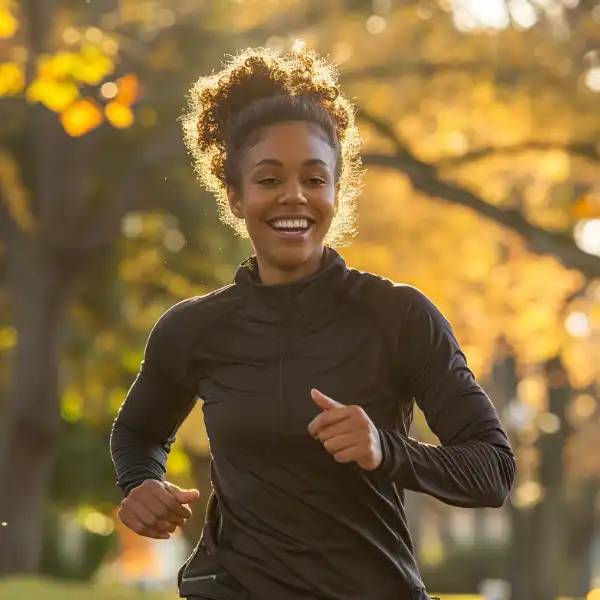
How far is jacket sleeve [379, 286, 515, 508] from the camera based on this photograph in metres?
3.32

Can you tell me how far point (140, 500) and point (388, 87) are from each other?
11.2m

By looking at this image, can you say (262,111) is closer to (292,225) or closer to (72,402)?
(292,225)

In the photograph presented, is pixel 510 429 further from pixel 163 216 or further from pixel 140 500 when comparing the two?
pixel 140 500

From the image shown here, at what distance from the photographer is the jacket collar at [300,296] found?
3.64m

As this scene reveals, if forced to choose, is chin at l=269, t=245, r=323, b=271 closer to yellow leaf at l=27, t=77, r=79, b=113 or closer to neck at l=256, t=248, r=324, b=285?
neck at l=256, t=248, r=324, b=285

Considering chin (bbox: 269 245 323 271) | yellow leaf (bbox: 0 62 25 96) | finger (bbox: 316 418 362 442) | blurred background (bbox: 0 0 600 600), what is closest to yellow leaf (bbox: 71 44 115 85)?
blurred background (bbox: 0 0 600 600)

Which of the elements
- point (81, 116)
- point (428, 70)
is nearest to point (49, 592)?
point (81, 116)

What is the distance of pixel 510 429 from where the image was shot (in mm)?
28109

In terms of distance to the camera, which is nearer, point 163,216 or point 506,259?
point 163,216

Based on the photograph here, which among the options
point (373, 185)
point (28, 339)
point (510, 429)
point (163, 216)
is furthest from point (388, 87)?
point (510, 429)

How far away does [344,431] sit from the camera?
3104mm

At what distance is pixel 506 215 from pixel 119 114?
11.3ft

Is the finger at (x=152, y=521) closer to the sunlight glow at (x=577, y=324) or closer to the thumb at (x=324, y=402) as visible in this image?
the thumb at (x=324, y=402)

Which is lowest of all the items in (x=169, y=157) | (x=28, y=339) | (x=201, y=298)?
(x=201, y=298)
